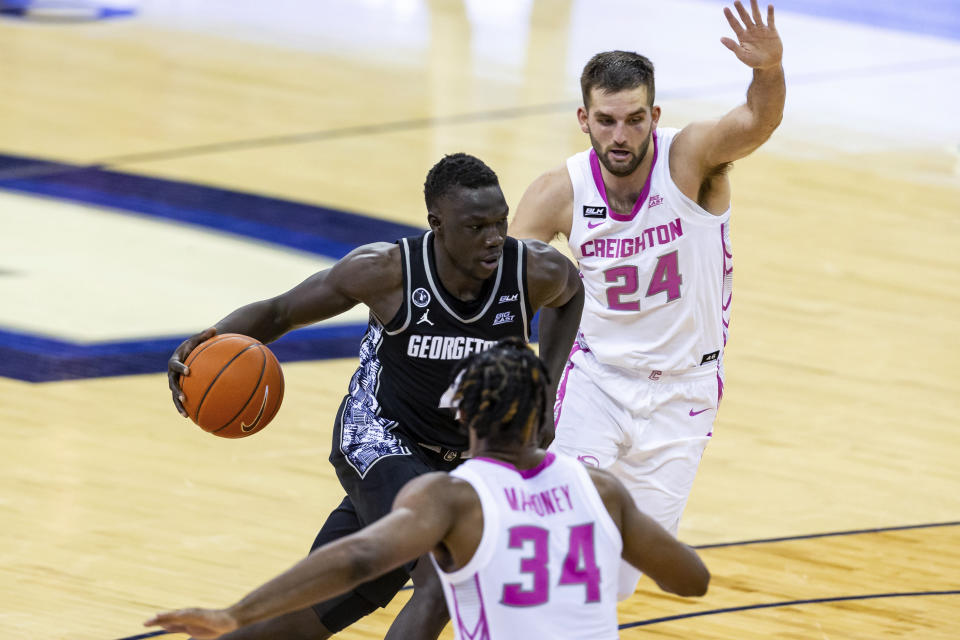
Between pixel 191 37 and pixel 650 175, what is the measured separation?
1136 centimetres

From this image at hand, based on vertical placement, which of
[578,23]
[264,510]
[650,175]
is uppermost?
[578,23]

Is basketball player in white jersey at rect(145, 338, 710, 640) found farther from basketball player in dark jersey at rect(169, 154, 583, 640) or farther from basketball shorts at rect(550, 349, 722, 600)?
basketball shorts at rect(550, 349, 722, 600)

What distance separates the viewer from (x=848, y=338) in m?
9.27

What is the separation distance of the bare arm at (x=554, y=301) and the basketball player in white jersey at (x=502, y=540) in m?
1.06

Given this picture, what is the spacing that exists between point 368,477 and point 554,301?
830 mm

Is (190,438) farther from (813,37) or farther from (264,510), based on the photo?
(813,37)

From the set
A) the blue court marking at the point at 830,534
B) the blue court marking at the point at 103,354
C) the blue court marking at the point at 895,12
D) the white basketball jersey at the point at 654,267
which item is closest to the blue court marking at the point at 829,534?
the blue court marking at the point at 830,534

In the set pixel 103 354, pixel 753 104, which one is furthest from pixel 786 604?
pixel 103 354

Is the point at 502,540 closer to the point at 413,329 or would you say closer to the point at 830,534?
the point at 413,329

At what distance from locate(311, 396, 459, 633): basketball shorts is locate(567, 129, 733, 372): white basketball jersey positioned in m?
0.96

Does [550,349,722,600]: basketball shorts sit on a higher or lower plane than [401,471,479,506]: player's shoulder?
lower

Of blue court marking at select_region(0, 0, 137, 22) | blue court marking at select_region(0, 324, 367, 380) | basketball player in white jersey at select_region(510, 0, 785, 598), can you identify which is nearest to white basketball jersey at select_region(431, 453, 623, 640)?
Answer: basketball player in white jersey at select_region(510, 0, 785, 598)

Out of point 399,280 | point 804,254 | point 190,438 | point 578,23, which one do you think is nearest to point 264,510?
point 190,438

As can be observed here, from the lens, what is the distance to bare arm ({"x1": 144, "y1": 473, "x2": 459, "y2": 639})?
327 cm
